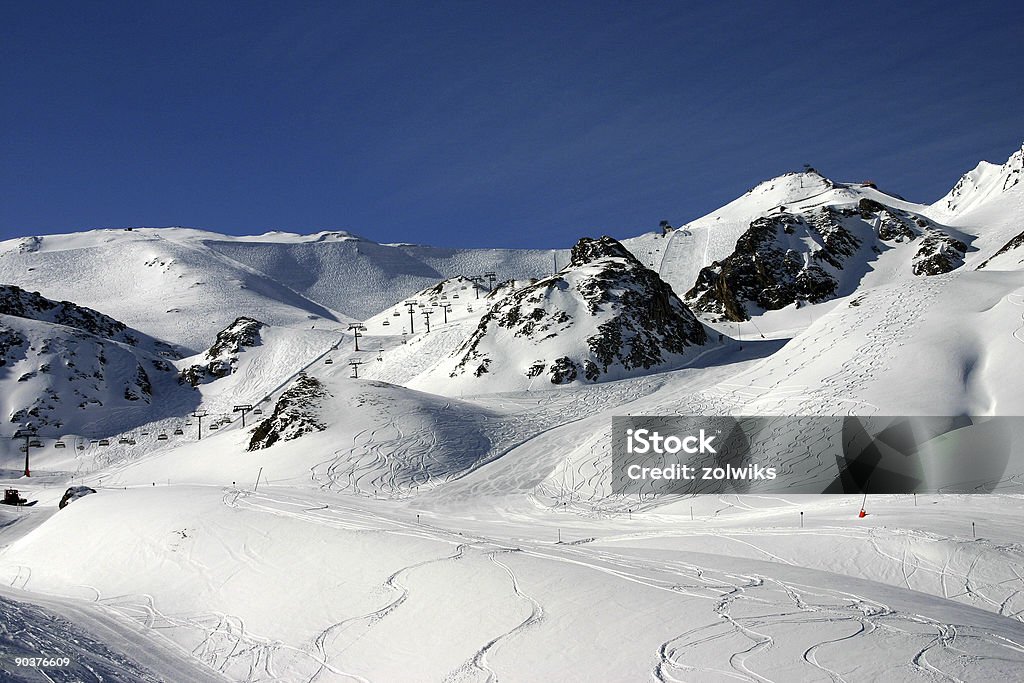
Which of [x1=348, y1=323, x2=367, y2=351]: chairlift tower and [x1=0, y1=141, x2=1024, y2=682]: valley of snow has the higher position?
[x1=348, y1=323, x2=367, y2=351]: chairlift tower

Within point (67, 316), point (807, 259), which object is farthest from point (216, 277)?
point (807, 259)

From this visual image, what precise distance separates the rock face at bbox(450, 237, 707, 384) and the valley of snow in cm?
24

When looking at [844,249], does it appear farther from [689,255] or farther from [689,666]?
[689,666]

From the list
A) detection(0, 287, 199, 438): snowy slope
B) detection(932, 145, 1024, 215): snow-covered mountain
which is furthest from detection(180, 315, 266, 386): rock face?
detection(932, 145, 1024, 215): snow-covered mountain

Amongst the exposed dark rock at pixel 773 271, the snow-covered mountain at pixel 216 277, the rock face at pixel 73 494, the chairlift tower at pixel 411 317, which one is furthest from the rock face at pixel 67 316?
the exposed dark rock at pixel 773 271

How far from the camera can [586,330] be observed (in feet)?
199

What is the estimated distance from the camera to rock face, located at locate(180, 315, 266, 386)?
84.6m

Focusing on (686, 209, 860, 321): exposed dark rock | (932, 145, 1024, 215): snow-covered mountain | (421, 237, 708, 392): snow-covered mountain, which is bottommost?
(421, 237, 708, 392): snow-covered mountain

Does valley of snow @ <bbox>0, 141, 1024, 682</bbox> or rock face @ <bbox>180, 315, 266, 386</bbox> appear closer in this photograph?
valley of snow @ <bbox>0, 141, 1024, 682</bbox>

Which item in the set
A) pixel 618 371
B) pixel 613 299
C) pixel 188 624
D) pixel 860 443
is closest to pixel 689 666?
pixel 188 624

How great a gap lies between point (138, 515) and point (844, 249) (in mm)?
80427

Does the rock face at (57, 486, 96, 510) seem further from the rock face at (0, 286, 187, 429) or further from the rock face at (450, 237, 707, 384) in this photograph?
the rock face at (0, 286, 187, 429)

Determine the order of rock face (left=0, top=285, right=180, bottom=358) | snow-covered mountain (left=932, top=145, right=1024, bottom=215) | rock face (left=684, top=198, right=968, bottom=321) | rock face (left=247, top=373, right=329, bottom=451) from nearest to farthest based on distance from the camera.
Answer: rock face (left=247, top=373, right=329, bottom=451) → rock face (left=684, top=198, right=968, bottom=321) → rock face (left=0, top=285, right=180, bottom=358) → snow-covered mountain (left=932, top=145, right=1024, bottom=215)

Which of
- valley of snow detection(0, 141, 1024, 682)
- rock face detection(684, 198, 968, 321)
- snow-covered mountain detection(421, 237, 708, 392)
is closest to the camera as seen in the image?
valley of snow detection(0, 141, 1024, 682)
